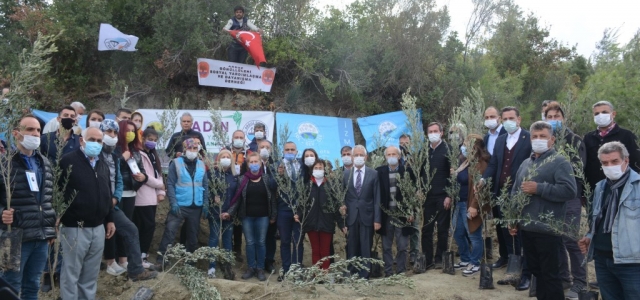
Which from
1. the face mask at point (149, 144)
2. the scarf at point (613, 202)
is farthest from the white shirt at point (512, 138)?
the face mask at point (149, 144)

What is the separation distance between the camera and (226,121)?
12562 millimetres

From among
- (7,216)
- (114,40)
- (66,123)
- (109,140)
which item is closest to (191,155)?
(109,140)

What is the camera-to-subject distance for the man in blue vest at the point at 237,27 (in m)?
13.2

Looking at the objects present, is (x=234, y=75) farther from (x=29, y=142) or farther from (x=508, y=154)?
(x=29, y=142)

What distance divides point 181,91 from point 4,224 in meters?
10.1

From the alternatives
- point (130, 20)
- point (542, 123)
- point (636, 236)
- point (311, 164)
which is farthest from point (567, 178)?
point (130, 20)

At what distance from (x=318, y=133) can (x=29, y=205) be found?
28.9 ft

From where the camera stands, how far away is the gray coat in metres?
5.16

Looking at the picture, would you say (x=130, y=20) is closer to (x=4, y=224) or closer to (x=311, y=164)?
(x=311, y=164)

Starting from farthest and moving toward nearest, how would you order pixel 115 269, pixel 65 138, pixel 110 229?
pixel 115 269, pixel 65 138, pixel 110 229

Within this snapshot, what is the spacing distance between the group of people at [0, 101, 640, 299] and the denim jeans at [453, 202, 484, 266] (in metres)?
0.02

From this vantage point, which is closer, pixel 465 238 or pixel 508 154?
pixel 508 154

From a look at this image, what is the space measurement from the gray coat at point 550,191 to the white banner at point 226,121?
24.4ft

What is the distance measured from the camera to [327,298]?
5.93 meters
